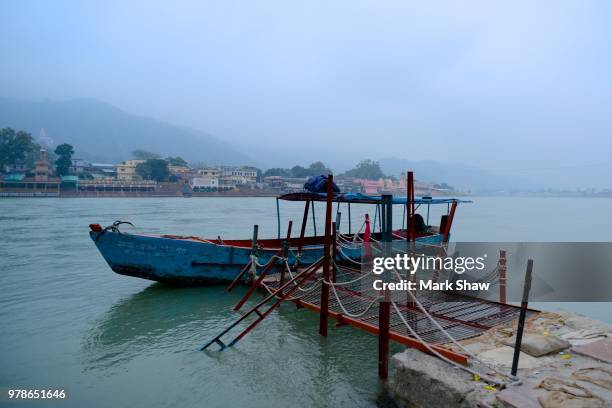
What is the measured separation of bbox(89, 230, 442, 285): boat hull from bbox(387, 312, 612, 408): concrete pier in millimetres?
7081

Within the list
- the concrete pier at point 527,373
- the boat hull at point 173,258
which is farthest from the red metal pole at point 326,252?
the boat hull at point 173,258

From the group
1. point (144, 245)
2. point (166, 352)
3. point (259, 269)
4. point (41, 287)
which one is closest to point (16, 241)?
point (41, 287)

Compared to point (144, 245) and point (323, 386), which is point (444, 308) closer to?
point (323, 386)

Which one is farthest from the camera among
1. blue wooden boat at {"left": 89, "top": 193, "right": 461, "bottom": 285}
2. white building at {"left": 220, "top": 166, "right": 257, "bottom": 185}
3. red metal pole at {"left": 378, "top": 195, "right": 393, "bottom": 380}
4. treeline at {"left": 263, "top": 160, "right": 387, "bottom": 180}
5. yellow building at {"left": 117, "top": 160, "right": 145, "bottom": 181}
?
treeline at {"left": 263, "top": 160, "right": 387, "bottom": 180}

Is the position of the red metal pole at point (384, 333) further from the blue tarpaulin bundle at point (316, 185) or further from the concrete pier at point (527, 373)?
Result: the blue tarpaulin bundle at point (316, 185)

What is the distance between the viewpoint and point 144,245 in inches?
434

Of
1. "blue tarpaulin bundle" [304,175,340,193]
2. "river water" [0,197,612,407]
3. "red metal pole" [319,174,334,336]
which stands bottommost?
"river water" [0,197,612,407]

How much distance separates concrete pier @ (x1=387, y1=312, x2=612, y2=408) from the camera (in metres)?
4.09

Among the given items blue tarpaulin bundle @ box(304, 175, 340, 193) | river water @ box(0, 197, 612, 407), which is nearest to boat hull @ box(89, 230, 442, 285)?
river water @ box(0, 197, 612, 407)

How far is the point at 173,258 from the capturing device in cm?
1127

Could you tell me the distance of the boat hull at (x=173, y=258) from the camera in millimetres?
10938

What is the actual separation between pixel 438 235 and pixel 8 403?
43.9 feet

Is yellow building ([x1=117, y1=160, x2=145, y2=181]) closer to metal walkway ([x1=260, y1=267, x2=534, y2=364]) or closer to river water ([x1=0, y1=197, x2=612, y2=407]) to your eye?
river water ([x1=0, y1=197, x2=612, y2=407])

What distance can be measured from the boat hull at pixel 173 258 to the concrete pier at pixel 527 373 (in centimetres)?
708
